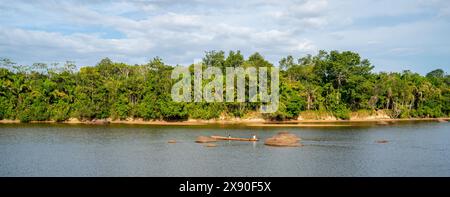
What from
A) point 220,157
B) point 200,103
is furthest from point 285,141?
point 200,103

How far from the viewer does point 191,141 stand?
4431 cm

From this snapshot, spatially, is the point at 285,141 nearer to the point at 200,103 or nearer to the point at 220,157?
the point at 220,157

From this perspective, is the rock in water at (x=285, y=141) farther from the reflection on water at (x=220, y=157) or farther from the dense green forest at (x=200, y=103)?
the dense green forest at (x=200, y=103)

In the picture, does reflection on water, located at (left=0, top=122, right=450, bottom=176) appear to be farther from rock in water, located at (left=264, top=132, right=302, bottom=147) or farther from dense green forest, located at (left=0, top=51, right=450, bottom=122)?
dense green forest, located at (left=0, top=51, right=450, bottom=122)

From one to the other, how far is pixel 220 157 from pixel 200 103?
4104cm

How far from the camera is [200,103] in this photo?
2933 inches

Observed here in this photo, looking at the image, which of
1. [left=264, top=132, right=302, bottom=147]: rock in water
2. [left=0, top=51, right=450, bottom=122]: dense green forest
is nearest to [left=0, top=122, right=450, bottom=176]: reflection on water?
[left=264, top=132, right=302, bottom=147]: rock in water

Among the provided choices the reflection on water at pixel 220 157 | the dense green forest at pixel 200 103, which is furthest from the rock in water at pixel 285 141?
the dense green forest at pixel 200 103

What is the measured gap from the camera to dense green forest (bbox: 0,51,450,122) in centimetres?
7475

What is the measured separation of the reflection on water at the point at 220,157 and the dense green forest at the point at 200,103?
26882mm

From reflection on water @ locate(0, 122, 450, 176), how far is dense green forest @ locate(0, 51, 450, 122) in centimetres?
2688

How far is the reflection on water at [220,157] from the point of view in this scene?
93.1 ft
